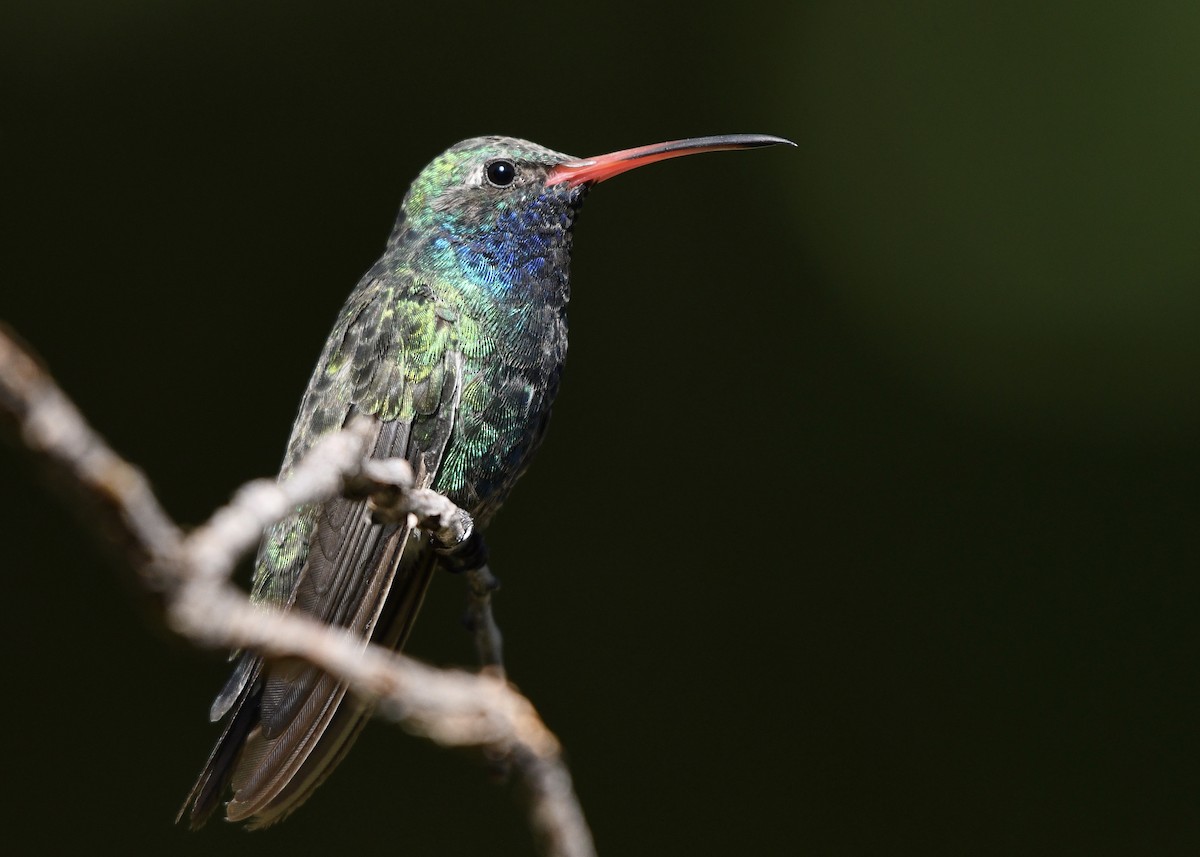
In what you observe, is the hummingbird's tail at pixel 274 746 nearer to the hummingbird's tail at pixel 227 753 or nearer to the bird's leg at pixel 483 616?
the hummingbird's tail at pixel 227 753

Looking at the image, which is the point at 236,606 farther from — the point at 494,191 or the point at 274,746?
the point at 494,191

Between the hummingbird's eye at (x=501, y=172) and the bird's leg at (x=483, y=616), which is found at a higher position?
the hummingbird's eye at (x=501, y=172)

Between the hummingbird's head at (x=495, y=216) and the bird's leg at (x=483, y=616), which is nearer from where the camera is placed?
the bird's leg at (x=483, y=616)

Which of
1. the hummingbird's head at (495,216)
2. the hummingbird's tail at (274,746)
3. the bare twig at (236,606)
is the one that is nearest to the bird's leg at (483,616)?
the hummingbird's tail at (274,746)

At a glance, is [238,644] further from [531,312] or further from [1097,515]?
[1097,515]

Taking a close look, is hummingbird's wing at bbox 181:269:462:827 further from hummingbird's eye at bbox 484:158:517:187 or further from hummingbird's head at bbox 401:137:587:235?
hummingbird's eye at bbox 484:158:517:187

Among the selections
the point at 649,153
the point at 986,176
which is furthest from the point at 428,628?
the point at 986,176

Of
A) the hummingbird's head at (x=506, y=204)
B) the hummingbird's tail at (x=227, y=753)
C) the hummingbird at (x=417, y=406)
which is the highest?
the hummingbird's head at (x=506, y=204)

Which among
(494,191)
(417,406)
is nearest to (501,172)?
(494,191)

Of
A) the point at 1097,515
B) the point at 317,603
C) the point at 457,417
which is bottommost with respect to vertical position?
the point at 1097,515
